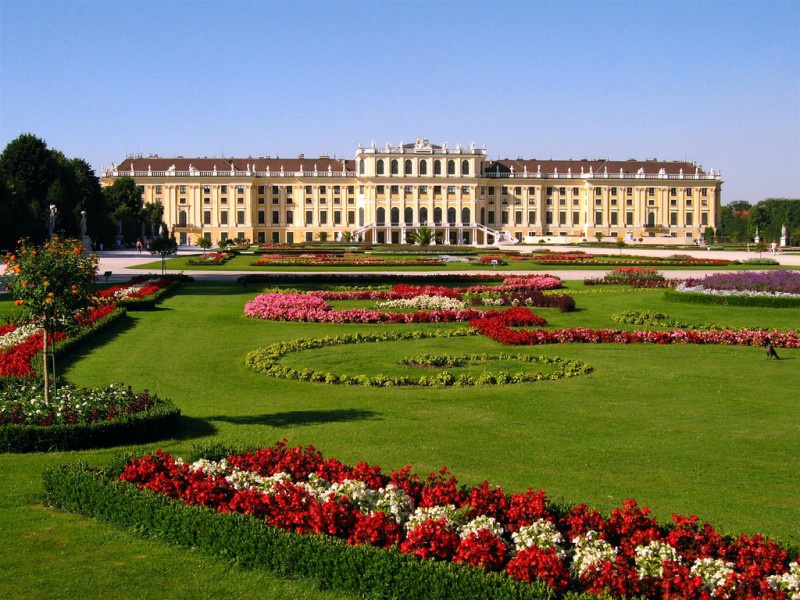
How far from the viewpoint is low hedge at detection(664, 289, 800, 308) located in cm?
2225

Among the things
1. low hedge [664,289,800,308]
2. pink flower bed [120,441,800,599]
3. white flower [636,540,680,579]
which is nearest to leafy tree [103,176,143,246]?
low hedge [664,289,800,308]

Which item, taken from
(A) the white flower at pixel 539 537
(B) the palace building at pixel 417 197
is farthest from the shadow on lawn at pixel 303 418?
(B) the palace building at pixel 417 197

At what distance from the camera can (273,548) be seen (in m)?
5.75

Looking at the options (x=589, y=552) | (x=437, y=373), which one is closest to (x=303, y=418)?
(x=437, y=373)

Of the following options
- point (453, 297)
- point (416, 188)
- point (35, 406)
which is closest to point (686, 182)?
point (416, 188)

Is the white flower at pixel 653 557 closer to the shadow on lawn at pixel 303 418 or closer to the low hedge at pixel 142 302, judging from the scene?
the shadow on lawn at pixel 303 418

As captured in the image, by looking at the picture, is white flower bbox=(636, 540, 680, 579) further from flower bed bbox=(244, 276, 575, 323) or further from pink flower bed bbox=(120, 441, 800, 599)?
flower bed bbox=(244, 276, 575, 323)

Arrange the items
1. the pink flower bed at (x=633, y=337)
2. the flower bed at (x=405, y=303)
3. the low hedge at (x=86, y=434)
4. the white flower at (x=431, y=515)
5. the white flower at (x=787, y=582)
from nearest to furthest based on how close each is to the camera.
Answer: the white flower at (x=787, y=582)
the white flower at (x=431, y=515)
the low hedge at (x=86, y=434)
the pink flower bed at (x=633, y=337)
the flower bed at (x=405, y=303)

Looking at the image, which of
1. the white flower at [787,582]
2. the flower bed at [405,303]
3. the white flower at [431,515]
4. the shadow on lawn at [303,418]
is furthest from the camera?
the flower bed at [405,303]

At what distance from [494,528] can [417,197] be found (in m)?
90.2

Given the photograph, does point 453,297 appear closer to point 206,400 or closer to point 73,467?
point 206,400

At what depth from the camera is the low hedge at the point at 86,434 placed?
856cm

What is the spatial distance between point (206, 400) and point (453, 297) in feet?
42.3

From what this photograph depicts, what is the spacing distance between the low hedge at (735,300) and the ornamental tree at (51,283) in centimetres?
1712
